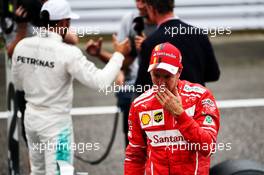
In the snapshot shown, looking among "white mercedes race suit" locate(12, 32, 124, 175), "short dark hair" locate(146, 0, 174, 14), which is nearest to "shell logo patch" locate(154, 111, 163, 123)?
"white mercedes race suit" locate(12, 32, 124, 175)

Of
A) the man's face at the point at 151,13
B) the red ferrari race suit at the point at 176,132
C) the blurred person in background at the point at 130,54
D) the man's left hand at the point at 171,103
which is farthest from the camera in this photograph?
the blurred person in background at the point at 130,54

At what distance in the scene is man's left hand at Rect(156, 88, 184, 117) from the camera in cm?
343

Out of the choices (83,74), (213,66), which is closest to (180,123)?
(83,74)

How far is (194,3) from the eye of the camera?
13.2 m

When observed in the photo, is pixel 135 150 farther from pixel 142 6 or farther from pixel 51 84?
pixel 142 6

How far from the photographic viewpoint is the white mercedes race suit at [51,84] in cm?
465

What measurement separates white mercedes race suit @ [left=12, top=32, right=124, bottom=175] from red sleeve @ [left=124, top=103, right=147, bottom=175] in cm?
93

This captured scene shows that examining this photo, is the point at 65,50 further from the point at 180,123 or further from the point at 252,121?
the point at 252,121

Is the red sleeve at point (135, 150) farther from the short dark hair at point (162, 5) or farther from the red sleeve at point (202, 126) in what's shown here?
the short dark hair at point (162, 5)

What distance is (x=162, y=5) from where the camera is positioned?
195 inches

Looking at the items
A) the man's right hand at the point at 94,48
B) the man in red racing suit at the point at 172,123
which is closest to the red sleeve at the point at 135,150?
the man in red racing suit at the point at 172,123

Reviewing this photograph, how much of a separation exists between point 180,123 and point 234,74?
7.31 metres

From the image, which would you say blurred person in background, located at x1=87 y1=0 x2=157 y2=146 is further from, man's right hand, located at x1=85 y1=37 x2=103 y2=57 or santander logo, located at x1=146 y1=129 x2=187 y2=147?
santander logo, located at x1=146 y1=129 x2=187 y2=147

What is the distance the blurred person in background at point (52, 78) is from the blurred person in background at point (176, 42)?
0.78 feet
